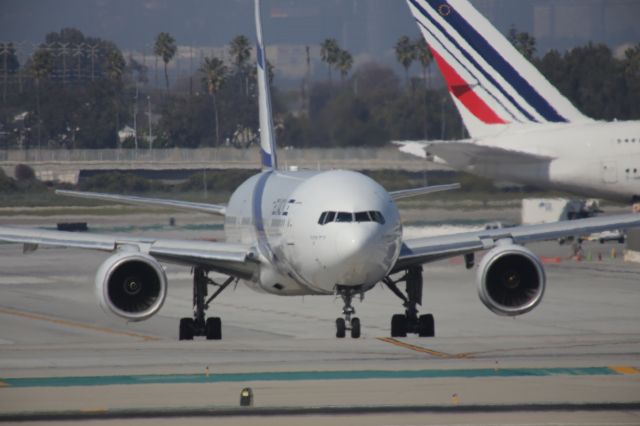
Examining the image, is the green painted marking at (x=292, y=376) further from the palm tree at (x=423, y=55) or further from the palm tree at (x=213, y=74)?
the palm tree at (x=213, y=74)

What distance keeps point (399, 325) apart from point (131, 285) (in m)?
6.61

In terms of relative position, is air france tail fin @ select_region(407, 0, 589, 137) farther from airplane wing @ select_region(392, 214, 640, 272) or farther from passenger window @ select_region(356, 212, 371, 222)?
passenger window @ select_region(356, 212, 371, 222)

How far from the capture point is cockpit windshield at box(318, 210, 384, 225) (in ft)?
90.8

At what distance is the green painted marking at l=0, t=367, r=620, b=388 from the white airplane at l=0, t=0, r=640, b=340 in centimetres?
369

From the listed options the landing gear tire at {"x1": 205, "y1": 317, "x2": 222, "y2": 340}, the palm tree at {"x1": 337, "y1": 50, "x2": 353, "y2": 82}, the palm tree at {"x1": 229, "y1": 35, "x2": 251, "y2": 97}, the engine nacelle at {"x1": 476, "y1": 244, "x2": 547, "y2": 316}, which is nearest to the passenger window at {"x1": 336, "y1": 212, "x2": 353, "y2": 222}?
the engine nacelle at {"x1": 476, "y1": 244, "x2": 547, "y2": 316}

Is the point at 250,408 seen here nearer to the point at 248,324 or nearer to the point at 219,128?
the point at 248,324

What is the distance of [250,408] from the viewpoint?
1986 cm

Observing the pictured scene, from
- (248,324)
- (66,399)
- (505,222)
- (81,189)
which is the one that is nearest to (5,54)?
(81,189)

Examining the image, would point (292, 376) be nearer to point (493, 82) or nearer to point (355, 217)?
point (355, 217)

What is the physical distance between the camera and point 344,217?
27.9m

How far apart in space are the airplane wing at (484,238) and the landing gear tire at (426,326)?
1.35m

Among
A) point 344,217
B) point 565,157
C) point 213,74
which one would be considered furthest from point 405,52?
point 344,217

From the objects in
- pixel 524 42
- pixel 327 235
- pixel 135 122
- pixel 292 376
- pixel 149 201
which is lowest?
pixel 292 376

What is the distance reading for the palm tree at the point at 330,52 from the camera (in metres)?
98.1
